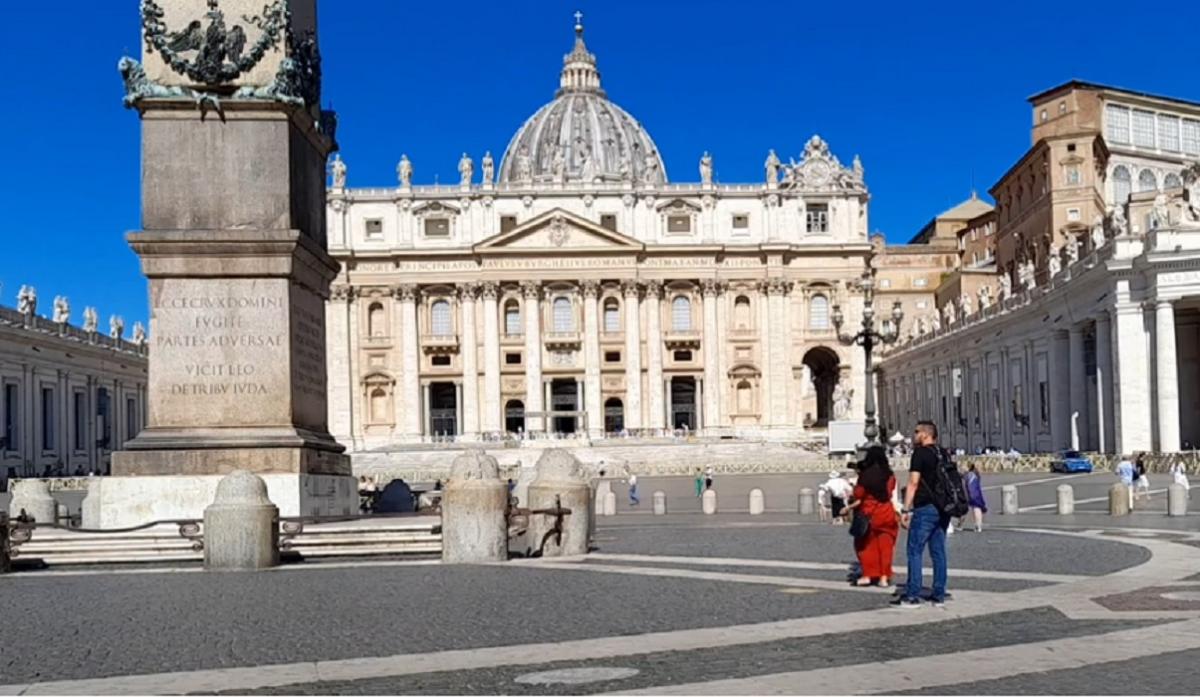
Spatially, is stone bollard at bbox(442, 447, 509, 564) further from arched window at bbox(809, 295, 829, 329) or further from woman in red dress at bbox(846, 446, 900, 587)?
arched window at bbox(809, 295, 829, 329)

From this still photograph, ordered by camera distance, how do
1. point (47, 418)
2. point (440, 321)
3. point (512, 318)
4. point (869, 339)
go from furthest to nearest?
point (440, 321), point (512, 318), point (47, 418), point (869, 339)

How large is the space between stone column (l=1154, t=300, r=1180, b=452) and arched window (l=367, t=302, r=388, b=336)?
61636mm

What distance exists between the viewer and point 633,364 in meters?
101

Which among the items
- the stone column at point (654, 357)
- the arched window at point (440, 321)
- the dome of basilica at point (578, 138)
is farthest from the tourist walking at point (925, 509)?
the dome of basilica at point (578, 138)

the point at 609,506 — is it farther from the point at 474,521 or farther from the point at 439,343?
the point at 439,343

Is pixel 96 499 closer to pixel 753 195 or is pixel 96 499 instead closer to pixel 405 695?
pixel 405 695

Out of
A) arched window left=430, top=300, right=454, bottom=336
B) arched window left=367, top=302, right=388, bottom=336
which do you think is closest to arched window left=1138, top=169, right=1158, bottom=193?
arched window left=430, top=300, right=454, bottom=336

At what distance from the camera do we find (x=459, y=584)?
43.7 ft

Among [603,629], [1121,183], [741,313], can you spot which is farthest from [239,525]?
[741,313]

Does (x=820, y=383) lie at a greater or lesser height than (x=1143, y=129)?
lesser

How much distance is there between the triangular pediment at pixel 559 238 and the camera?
99062mm

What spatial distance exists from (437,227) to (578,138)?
42.6 metres

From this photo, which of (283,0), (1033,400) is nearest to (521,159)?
(1033,400)

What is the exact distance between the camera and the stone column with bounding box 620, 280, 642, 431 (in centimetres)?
10119
